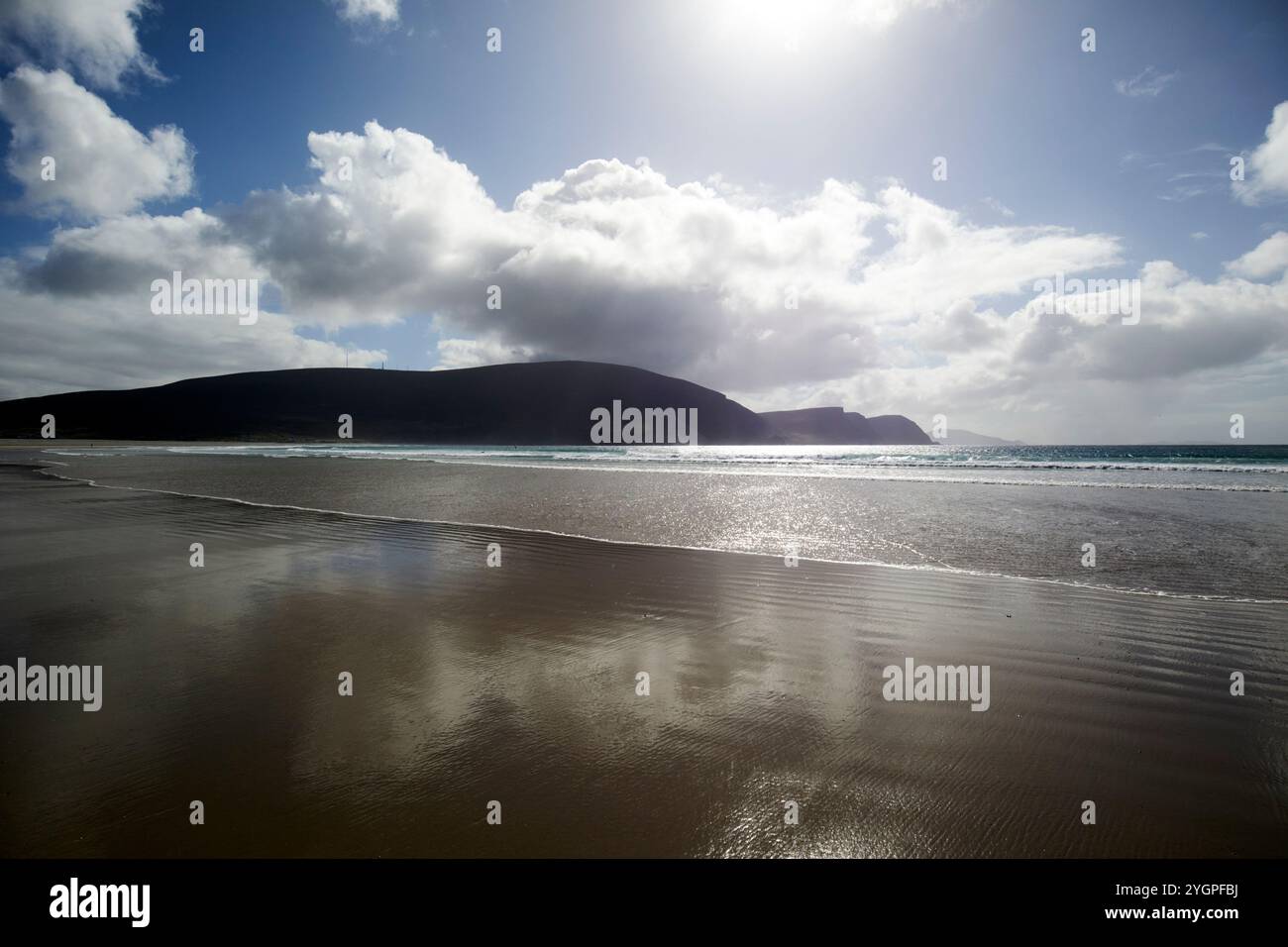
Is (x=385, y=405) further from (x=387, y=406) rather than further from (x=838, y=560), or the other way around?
(x=838, y=560)

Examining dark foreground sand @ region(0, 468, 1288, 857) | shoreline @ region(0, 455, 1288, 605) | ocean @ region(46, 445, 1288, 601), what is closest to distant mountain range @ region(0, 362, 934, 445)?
ocean @ region(46, 445, 1288, 601)

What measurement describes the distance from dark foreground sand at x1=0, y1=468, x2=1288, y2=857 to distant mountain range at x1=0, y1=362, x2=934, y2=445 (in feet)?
453

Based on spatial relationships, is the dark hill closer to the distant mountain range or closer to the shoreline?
the distant mountain range

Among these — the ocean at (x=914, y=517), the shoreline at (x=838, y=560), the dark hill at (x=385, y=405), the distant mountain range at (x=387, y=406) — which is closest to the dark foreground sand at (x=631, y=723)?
the shoreline at (x=838, y=560)

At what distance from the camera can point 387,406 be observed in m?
163

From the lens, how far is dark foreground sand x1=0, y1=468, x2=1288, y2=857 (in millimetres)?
3016

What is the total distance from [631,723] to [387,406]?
17533 centimetres

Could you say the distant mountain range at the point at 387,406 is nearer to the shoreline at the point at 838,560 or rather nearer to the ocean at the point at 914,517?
the ocean at the point at 914,517

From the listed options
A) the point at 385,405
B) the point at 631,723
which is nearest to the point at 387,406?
the point at 385,405
